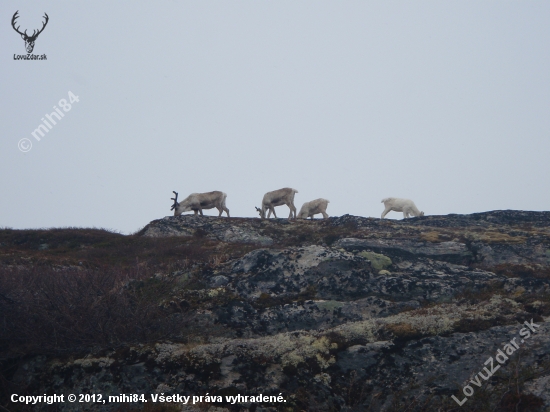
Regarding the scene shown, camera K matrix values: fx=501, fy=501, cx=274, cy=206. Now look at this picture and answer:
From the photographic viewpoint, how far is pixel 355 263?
12.9m

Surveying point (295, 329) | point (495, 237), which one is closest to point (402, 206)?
point (495, 237)

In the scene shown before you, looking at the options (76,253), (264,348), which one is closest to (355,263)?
(264,348)

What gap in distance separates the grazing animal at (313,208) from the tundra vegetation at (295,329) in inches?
537

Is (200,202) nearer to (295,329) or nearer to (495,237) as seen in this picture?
(495,237)

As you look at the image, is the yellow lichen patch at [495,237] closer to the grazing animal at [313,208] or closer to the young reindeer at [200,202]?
the grazing animal at [313,208]

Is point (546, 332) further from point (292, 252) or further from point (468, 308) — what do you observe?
point (292, 252)

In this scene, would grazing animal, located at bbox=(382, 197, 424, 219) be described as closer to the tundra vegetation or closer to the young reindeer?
the young reindeer

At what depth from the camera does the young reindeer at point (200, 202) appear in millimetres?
28997

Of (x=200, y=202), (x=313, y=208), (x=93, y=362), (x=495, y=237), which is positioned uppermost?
(x=200, y=202)

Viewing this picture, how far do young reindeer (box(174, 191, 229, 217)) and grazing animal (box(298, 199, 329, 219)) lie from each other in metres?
4.58

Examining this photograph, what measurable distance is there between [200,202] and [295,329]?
1969cm

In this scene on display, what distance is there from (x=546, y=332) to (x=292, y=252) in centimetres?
664

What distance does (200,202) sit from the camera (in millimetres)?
29266

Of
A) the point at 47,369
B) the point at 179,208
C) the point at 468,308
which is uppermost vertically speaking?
the point at 179,208
